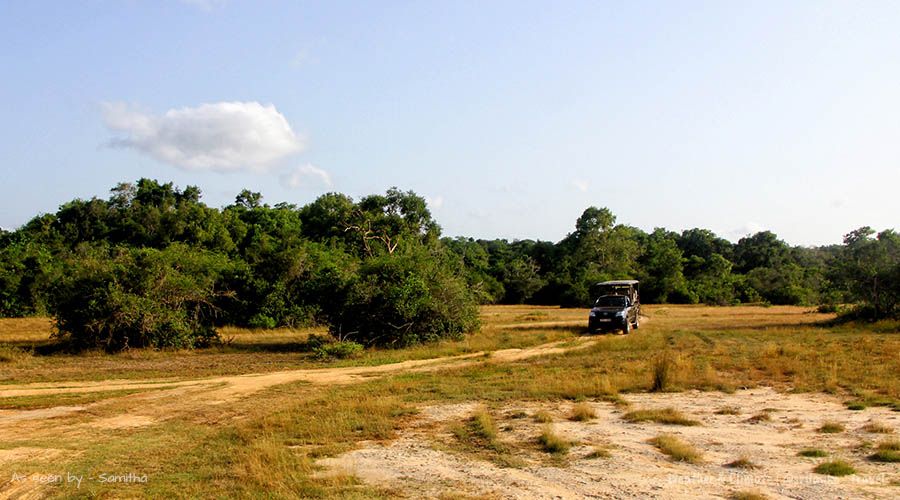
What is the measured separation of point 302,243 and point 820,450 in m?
28.7

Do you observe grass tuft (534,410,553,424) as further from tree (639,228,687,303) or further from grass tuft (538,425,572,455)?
tree (639,228,687,303)

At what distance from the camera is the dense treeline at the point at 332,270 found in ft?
78.9

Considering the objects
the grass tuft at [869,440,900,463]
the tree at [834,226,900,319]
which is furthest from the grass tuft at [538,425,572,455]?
the tree at [834,226,900,319]

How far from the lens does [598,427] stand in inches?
408

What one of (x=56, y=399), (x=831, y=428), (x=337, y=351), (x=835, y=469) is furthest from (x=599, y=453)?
(x=337, y=351)

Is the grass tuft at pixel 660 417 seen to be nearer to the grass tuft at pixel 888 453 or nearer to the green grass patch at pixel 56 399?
the grass tuft at pixel 888 453

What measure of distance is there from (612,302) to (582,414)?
725 inches

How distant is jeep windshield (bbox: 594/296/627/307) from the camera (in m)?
28.4

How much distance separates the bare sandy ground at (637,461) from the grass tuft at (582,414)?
160 millimetres

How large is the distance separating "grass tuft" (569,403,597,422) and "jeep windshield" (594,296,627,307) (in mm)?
17487

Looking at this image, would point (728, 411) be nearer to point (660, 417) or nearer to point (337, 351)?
point (660, 417)

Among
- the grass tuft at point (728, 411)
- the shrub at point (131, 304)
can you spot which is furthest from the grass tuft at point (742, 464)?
the shrub at point (131, 304)

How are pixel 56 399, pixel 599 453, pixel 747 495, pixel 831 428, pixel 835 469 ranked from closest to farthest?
pixel 747 495, pixel 835 469, pixel 599 453, pixel 831 428, pixel 56 399

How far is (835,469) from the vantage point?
758 centimetres
